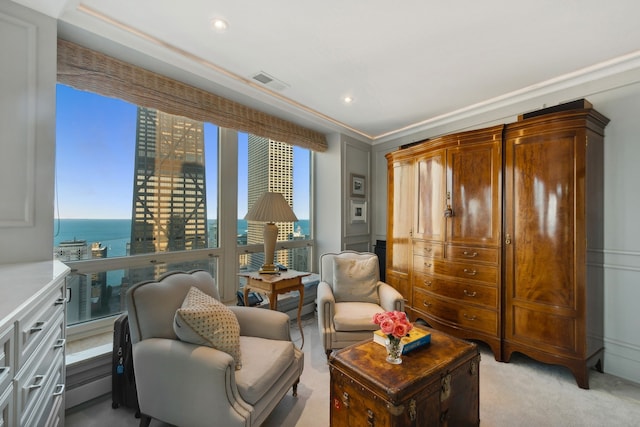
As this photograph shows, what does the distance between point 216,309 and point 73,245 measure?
136 cm

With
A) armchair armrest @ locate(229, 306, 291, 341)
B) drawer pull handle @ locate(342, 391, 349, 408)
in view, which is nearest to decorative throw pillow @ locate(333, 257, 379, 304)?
armchair armrest @ locate(229, 306, 291, 341)

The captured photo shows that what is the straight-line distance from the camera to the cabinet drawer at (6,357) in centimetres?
80

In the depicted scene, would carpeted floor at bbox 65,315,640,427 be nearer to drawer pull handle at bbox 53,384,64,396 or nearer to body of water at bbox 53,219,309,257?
drawer pull handle at bbox 53,384,64,396

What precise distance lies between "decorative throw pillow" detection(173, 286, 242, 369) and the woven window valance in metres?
1.64

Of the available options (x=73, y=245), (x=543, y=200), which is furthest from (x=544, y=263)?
(x=73, y=245)

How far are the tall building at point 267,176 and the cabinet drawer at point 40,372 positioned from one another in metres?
1.92

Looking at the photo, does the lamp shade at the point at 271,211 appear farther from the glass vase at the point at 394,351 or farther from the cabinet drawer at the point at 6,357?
the cabinet drawer at the point at 6,357

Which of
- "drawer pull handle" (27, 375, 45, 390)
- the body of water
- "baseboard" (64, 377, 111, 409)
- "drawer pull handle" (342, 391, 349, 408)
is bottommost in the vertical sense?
"baseboard" (64, 377, 111, 409)

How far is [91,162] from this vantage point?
2.21 m

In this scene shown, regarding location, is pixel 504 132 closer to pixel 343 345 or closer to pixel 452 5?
pixel 452 5

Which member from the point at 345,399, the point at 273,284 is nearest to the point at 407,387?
the point at 345,399

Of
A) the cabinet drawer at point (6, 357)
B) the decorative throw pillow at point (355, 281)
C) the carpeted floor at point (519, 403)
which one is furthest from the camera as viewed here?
the decorative throw pillow at point (355, 281)

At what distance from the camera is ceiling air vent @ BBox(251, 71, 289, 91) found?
2.49 metres

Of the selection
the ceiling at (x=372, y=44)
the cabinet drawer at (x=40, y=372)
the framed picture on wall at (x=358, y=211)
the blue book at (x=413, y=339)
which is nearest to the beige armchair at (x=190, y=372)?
the cabinet drawer at (x=40, y=372)
